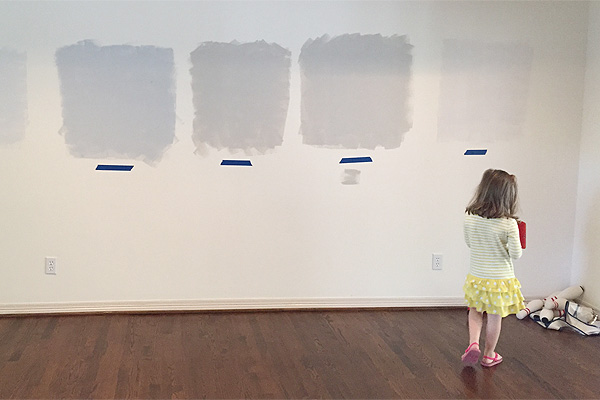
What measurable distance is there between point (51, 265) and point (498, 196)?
9.05 ft

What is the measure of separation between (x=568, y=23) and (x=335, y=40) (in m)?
1.60

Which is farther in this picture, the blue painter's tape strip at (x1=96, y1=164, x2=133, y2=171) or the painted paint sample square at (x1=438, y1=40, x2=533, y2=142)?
the painted paint sample square at (x1=438, y1=40, x2=533, y2=142)

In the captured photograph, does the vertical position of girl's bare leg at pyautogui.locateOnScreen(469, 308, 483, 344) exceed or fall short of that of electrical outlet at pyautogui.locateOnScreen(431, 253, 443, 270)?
it falls short

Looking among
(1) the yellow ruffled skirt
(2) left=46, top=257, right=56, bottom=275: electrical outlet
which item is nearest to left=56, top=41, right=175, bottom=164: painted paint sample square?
(2) left=46, top=257, right=56, bottom=275: electrical outlet

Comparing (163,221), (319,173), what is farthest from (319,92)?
(163,221)

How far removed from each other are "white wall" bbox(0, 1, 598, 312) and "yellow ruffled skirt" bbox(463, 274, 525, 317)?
113 cm

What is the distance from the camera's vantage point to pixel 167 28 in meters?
4.01

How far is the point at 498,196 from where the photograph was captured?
3.11m

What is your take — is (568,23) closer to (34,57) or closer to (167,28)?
(167,28)

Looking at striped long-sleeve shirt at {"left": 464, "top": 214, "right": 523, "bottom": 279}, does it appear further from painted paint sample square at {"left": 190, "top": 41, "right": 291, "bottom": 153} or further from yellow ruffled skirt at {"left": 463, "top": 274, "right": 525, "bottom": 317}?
painted paint sample square at {"left": 190, "top": 41, "right": 291, "bottom": 153}

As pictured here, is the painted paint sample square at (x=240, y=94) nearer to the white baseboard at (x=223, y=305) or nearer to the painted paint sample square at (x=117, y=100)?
the painted paint sample square at (x=117, y=100)

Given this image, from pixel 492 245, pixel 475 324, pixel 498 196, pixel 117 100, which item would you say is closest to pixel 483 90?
pixel 498 196

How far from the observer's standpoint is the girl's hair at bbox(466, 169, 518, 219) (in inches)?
122

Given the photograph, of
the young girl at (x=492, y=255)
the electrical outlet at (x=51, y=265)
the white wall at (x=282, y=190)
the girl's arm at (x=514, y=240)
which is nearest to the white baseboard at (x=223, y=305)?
the white wall at (x=282, y=190)
